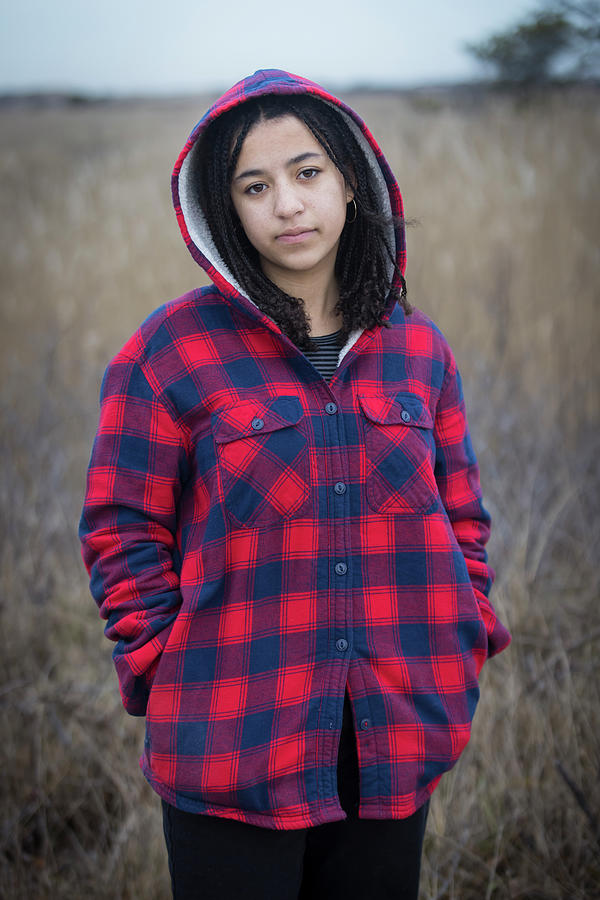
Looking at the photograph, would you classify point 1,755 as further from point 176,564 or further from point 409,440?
point 409,440

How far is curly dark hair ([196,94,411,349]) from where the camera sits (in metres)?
1.18

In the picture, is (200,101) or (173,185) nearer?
(173,185)

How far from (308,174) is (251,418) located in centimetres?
47

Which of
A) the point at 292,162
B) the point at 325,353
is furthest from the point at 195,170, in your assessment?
the point at 325,353

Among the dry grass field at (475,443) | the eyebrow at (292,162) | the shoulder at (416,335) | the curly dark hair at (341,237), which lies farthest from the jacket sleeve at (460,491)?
the dry grass field at (475,443)

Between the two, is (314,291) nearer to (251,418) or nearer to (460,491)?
(251,418)

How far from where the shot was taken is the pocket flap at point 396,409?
1181 millimetres

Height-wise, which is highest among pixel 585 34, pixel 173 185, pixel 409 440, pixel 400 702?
pixel 585 34

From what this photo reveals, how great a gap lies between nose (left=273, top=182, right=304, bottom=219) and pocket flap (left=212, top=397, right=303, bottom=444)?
1.10 ft

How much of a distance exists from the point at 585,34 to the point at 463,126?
8.26 feet

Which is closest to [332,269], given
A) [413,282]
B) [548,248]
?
[413,282]

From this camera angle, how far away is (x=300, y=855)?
117 cm

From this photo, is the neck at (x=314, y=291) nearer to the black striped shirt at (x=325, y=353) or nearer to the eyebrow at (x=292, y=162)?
the black striped shirt at (x=325, y=353)

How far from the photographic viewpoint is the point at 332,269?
1.33 metres
